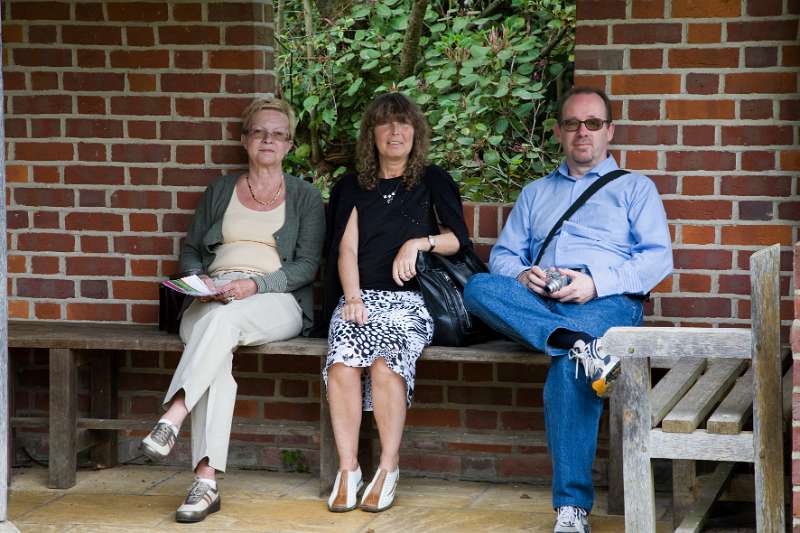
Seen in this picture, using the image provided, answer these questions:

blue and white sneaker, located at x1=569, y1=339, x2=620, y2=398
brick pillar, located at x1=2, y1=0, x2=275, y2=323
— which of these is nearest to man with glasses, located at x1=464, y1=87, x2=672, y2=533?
→ blue and white sneaker, located at x1=569, y1=339, x2=620, y2=398

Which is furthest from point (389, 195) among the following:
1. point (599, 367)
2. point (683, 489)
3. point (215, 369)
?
point (683, 489)

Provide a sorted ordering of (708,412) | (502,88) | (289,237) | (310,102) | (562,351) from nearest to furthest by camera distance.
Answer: (708,412) → (562,351) → (289,237) → (502,88) → (310,102)

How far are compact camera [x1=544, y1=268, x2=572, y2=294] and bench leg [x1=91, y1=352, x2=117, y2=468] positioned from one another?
79.7 inches

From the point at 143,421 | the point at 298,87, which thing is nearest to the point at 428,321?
the point at 143,421

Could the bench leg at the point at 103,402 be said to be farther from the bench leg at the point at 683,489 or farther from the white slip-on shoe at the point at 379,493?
the bench leg at the point at 683,489

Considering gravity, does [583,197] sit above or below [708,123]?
below

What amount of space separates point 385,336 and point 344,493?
603 mm

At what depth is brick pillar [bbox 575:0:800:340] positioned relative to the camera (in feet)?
15.6

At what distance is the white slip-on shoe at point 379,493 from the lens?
4.63 meters

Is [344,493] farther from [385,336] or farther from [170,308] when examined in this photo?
[170,308]

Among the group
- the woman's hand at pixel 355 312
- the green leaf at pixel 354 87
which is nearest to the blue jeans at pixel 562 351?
the woman's hand at pixel 355 312

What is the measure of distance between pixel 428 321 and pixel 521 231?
503 mm

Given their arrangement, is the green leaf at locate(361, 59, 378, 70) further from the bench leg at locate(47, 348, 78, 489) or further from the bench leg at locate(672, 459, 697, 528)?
the bench leg at locate(672, 459, 697, 528)

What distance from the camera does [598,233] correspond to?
468cm
